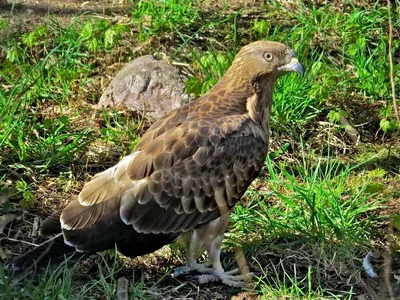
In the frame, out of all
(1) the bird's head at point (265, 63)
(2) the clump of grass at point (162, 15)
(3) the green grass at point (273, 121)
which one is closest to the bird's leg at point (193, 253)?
(3) the green grass at point (273, 121)

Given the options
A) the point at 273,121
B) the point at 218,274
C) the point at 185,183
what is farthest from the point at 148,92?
the point at 218,274

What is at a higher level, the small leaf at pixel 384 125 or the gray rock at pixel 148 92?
the gray rock at pixel 148 92

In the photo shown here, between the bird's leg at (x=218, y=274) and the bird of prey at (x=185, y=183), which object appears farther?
the bird's leg at (x=218, y=274)

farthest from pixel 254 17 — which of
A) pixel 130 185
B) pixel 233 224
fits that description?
pixel 130 185

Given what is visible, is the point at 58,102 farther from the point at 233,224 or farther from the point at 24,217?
the point at 233,224

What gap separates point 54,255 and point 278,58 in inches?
69.6

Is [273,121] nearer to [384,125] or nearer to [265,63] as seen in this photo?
[384,125]

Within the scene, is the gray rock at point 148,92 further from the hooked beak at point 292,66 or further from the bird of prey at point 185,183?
the hooked beak at point 292,66

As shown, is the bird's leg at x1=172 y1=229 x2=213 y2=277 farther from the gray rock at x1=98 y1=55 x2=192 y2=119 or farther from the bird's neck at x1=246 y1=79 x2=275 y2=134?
the gray rock at x1=98 y1=55 x2=192 y2=119

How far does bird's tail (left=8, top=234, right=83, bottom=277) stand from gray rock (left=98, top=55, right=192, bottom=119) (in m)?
1.88

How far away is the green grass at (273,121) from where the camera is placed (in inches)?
217

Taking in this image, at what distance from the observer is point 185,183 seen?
520 centimetres

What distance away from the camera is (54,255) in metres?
4.93

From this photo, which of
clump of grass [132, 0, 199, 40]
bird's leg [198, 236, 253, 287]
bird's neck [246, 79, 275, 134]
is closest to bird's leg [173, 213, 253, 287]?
bird's leg [198, 236, 253, 287]
